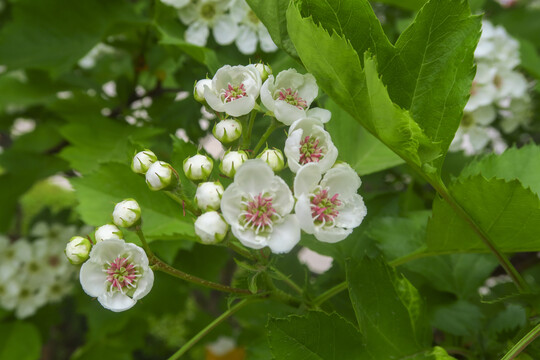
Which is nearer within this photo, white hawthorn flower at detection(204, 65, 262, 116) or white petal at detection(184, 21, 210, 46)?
white hawthorn flower at detection(204, 65, 262, 116)

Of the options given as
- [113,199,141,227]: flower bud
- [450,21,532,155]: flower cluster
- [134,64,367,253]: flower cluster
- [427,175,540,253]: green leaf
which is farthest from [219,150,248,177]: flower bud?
[450,21,532,155]: flower cluster

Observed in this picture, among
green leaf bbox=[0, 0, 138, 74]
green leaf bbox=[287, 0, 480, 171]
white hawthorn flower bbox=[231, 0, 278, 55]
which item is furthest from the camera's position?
green leaf bbox=[0, 0, 138, 74]

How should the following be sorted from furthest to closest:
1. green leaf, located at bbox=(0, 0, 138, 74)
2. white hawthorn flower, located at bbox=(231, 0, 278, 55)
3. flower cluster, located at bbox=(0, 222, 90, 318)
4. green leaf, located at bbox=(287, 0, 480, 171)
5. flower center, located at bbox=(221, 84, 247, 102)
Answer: flower cluster, located at bbox=(0, 222, 90, 318), green leaf, located at bbox=(0, 0, 138, 74), white hawthorn flower, located at bbox=(231, 0, 278, 55), flower center, located at bbox=(221, 84, 247, 102), green leaf, located at bbox=(287, 0, 480, 171)

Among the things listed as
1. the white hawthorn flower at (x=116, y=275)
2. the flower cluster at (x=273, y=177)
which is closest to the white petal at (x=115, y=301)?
the white hawthorn flower at (x=116, y=275)

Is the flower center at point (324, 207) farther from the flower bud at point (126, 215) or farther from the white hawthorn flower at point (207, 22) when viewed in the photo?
the white hawthorn flower at point (207, 22)

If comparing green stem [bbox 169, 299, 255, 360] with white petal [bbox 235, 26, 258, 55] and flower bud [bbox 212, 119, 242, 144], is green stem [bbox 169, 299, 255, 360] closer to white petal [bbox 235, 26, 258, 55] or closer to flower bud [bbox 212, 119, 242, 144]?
flower bud [bbox 212, 119, 242, 144]
